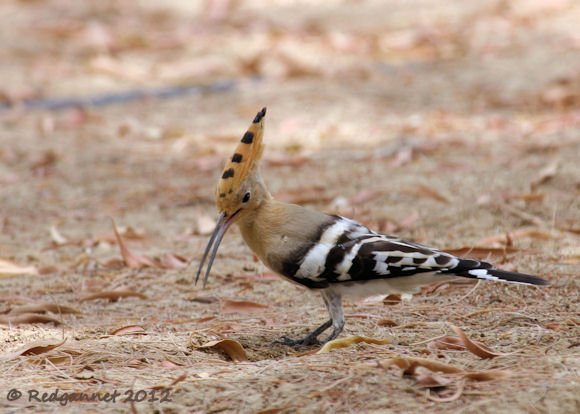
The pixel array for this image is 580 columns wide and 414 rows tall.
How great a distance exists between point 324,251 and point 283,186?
313 centimetres

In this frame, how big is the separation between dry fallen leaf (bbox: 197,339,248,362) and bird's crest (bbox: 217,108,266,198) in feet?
2.09

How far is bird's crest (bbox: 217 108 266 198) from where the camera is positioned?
13.5 ft

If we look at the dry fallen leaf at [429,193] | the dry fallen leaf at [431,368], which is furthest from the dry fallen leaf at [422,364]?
the dry fallen leaf at [429,193]

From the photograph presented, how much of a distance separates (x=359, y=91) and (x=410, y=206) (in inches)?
145

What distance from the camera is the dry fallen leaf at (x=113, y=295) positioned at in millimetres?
4910

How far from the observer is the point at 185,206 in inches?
272

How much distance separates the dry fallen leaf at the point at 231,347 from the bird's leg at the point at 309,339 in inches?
10.4

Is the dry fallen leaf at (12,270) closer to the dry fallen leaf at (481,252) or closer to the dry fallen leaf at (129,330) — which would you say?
the dry fallen leaf at (129,330)

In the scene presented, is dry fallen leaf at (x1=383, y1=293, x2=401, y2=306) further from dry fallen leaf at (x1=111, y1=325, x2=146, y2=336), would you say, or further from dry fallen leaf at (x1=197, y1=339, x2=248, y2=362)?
dry fallen leaf at (x1=111, y1=325, x2=146, y2=336)

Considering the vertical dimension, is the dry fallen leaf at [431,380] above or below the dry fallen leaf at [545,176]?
above

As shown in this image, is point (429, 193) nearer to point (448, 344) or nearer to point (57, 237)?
point (57, 237)

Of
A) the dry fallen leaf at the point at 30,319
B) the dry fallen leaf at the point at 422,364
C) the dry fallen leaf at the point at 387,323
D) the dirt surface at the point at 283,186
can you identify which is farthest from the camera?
the dry fallen leaf at the point at 30,319

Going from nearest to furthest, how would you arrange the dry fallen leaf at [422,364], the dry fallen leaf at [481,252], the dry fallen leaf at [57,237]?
the dry fallen leaf at [422,364] → the dry fallen leaf at [481,252] → the dry fallen leaf at [57,237]

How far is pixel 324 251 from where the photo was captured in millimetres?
3971
